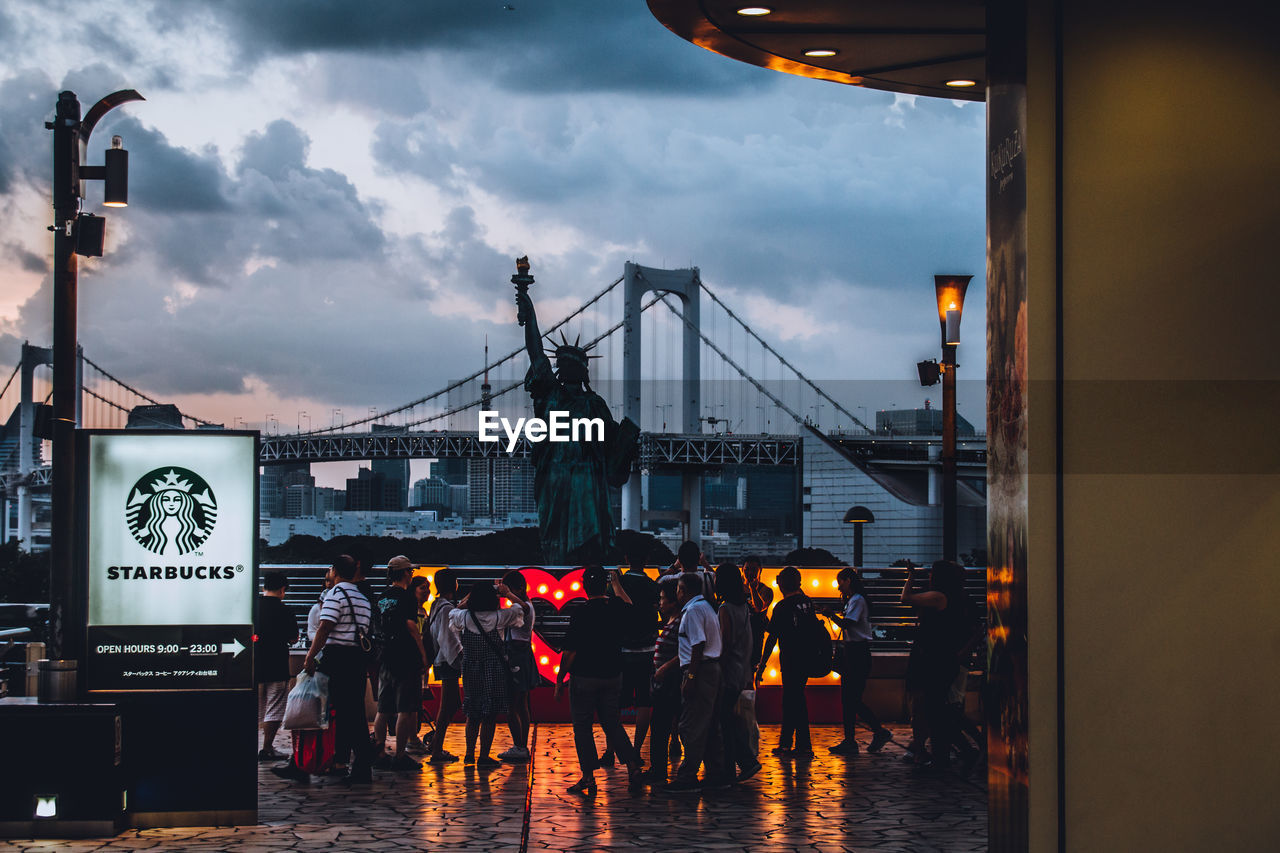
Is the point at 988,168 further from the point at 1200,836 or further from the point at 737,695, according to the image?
the point at 737,695

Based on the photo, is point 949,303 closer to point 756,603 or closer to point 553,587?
point 756,603

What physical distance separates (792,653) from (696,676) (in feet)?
5.03

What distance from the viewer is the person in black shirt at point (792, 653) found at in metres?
9.85

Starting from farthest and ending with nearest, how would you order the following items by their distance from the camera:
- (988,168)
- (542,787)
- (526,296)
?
(526,296), (542,787), (988,168)

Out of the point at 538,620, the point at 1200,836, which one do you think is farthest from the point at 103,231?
the point at 1200,836

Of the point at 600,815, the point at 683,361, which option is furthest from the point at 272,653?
the point at 683,361

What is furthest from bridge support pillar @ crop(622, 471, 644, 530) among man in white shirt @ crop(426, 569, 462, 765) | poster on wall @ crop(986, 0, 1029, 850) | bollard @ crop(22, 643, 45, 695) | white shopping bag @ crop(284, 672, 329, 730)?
poster on wall @ crop(986, 0, 1029, 850)

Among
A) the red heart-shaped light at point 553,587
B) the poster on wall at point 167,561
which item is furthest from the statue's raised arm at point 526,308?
the poster on wall at point 167,561

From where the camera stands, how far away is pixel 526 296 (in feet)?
46.9

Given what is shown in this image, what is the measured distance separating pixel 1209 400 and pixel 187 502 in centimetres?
531

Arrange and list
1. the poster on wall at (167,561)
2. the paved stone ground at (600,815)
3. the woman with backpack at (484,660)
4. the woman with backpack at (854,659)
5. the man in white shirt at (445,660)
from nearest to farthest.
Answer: the paved stone ground at (600,815) < the poster on wall at (167,561) < the woman with backpack at (484,660) < the man in white shirt at (445,660) < the woman with backpack at (854,659)

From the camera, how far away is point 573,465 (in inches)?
568

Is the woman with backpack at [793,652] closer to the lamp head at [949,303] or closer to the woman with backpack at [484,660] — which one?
the woman with backpack at [484,660]

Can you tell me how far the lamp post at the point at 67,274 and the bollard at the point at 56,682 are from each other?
0.18 m
